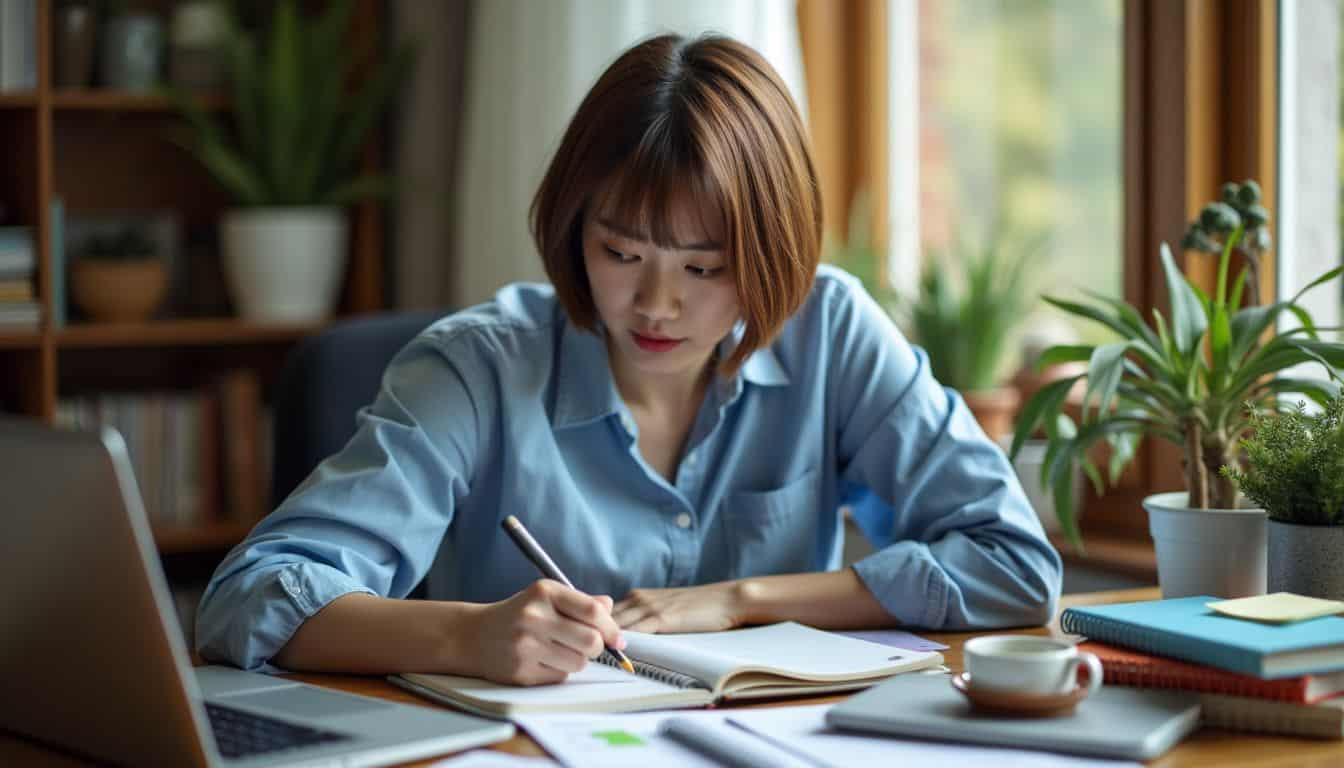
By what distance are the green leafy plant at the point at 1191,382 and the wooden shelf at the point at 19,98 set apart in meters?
1.97

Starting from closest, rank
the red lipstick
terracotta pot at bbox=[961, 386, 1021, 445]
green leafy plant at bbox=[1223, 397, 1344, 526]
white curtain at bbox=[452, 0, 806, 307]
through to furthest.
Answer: green leafy plant at bbox=[1223, 397, 1344, 526] → the red lipstick → terracotta pot at bbox=[961, 386, 1021, 445] → white curtain at bbox=[452, 0, 806, 307]

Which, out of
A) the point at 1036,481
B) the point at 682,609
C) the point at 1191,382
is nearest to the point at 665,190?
the point at 682,609

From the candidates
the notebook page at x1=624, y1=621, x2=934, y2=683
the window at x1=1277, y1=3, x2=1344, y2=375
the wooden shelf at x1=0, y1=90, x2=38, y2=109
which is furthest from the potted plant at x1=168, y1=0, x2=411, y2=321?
the notebook page at x1=624, y1=621, x2=934, y2=683

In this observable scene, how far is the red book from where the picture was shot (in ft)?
3.32

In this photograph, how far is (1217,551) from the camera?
52.6 inches

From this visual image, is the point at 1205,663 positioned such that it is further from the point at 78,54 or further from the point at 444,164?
the point at 78,54

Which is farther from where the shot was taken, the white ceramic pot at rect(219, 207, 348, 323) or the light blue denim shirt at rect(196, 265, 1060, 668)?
the white ceramic pot at rect(219, 207, 348, 323)

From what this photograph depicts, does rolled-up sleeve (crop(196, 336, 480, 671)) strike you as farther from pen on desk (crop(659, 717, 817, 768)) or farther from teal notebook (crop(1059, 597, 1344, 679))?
teal notebook (crop(1059, 597, 1344, 679))

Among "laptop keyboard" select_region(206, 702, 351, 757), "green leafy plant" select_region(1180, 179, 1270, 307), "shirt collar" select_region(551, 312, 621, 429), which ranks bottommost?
"laptop keyboard" select_region(206, 702, 351, 757)

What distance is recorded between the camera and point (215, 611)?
1.25 meters

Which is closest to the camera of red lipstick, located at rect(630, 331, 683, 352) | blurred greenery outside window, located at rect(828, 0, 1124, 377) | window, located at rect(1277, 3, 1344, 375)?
red lipstick, located at rect(630, 331, 683, 352)

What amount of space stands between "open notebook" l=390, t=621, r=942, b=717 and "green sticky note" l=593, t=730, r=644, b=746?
0.20ft

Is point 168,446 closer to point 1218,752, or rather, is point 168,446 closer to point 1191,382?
point 1191,382

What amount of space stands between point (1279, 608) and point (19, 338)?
2245 mm
